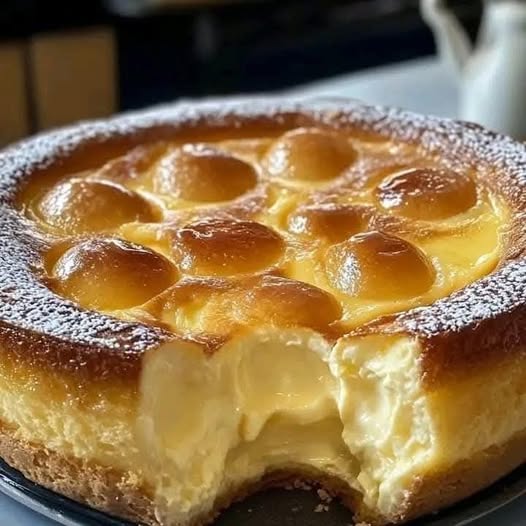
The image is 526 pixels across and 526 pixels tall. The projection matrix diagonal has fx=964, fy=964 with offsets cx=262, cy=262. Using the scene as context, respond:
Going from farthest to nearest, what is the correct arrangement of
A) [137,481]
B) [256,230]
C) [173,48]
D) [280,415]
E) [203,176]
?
[173,48]
[203,176]
[256,230]
[280,415]
[137,481]

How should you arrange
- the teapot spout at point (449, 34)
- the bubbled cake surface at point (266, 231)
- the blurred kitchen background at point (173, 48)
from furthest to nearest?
the blurred kitchen background at point (173, 48) → the teapot spout at point (449, 34) → the bubbled cake surface at point (266, 231)

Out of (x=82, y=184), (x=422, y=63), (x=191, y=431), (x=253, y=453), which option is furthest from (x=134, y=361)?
(x=422, y=63)

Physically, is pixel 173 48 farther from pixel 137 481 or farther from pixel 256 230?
pixel 137 481

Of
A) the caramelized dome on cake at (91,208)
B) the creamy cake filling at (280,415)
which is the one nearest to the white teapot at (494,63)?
the caramelized dome on cake at (91,208)

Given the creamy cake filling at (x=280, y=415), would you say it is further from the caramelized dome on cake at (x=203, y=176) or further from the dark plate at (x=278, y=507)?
the caramelized dome on cake at (x=203, y=176)

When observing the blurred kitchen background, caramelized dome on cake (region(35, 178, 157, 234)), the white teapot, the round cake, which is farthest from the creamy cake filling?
the blurred kitchen background

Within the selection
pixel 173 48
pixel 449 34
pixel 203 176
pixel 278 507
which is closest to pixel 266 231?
pixel 203 176
